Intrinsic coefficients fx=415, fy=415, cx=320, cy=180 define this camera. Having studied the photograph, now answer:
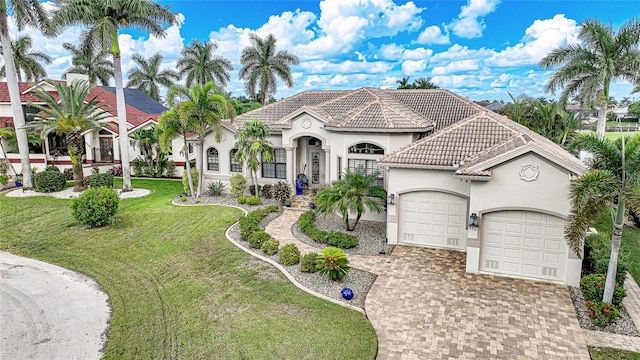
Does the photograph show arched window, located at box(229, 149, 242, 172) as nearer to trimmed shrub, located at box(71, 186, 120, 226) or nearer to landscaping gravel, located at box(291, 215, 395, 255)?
landscaping gravel, located at box(291, 215, 395, 255)

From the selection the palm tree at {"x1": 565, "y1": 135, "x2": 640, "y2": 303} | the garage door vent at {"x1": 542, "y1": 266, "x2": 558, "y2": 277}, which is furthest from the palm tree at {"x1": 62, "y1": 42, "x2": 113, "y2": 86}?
the palm tree at {"x1": 565, "y1": 135, "x2": 640, "y2": 303}

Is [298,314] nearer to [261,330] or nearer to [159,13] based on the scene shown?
[261,330]

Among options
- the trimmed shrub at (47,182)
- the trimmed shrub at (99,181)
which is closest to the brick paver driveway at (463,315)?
the trimmed shrub at (99,181)

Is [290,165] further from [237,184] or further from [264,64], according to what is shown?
[264,64]

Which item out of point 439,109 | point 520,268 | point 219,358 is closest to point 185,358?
point 219,358

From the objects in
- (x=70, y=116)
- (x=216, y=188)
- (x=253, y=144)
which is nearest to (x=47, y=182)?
(x=70, y=116)

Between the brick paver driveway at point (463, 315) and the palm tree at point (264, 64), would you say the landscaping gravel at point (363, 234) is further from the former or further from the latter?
the palm tree at point (264, 64)
